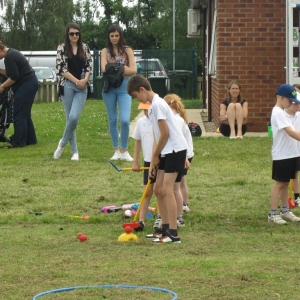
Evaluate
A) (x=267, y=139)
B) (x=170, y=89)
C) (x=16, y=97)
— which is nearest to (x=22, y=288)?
(x=16, y=97)

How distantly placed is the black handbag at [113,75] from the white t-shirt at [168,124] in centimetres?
465

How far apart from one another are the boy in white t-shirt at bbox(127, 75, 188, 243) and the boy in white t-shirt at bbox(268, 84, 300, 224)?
1.23m

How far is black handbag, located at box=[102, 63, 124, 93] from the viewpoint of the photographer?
→ 11719 millimetres

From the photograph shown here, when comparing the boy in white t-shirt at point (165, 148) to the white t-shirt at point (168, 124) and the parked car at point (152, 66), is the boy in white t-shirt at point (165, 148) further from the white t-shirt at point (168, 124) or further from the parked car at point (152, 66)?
the parked car at point (152, 66)

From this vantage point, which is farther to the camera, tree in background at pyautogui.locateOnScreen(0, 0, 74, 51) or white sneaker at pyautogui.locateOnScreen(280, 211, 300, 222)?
tree in background at pyautogui.locateOnScreen(0, 0, 74, 51)

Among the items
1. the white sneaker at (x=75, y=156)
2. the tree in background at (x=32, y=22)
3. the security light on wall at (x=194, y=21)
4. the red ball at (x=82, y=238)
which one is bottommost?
the red ball at (x=82, y=238)

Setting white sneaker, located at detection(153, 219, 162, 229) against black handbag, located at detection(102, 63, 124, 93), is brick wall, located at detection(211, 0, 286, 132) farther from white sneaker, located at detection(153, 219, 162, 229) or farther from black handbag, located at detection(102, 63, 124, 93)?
white sneaker, located at detection(153, 219, 162, 229)

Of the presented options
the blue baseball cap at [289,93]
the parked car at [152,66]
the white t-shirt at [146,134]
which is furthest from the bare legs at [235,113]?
the parked car at [152,66]

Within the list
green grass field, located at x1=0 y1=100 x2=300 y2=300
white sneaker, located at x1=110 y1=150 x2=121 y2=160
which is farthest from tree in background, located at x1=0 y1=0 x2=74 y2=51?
white sneaker, located at x1=110 y1=150 x2=121 y2=160

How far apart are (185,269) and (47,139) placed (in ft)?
32.1

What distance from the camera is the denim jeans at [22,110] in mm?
13883

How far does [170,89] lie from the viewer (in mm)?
33219

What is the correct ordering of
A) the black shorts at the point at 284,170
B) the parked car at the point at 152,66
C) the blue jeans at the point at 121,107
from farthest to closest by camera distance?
the parked car at the point at 152,66 → the blue jeans at the point at 121,107 → the black shorts at the point at 284,170

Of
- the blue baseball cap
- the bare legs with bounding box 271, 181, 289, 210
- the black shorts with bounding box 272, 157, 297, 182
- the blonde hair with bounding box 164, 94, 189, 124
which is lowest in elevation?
the bare legs with bounding box 271, 181, 289, 210
